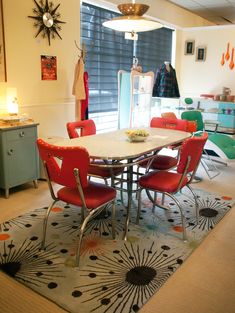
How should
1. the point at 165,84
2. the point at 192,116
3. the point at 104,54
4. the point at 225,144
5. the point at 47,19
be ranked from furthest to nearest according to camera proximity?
1. the point at 165,84
2. the point at 104,54
3. the point at 192,116
4. the point at 225,144
5. the point at 47,19

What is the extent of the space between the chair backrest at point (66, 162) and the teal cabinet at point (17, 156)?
1255 mm

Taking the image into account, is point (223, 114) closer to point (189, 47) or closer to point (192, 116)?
point (189, 47)

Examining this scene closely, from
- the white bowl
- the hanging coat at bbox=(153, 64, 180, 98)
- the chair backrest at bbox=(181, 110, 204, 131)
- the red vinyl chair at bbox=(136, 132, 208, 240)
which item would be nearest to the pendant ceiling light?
the white bowl

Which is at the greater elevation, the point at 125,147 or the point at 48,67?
the point at 48,67

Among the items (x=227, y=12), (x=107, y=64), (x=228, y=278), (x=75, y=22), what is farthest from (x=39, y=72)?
(x=227, y=12)

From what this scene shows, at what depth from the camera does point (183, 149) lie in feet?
8.30

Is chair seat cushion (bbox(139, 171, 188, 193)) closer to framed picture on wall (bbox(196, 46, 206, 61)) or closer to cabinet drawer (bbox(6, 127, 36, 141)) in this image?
cabinet drawer (bbox(6, 127, 36, 141))

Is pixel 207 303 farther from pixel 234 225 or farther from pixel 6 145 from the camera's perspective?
pixel 6 145

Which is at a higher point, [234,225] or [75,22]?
[75,22]

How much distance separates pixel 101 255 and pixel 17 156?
1672 millimetres

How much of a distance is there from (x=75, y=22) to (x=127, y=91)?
1.46 meters

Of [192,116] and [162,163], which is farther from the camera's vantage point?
[192,116]

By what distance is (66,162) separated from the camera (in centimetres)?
213

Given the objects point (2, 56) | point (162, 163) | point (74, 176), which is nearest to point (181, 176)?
point (162, 163)
